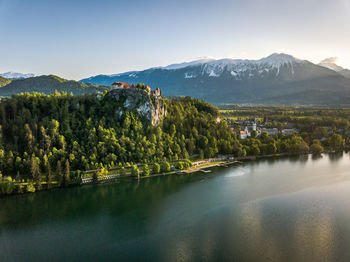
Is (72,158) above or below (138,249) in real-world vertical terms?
above

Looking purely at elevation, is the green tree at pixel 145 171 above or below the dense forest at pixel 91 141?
below

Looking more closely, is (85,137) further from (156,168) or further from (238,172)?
(238,172)

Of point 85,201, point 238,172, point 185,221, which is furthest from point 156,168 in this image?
point 185,221

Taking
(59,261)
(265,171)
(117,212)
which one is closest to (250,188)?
(265,171)

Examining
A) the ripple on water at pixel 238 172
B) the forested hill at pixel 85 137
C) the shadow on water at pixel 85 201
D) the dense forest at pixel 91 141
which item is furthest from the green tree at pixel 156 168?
the ripple on water at pixel 238 172

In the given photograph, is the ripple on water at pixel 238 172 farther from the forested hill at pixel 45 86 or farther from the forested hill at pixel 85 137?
the forested hill at pixel 45 86

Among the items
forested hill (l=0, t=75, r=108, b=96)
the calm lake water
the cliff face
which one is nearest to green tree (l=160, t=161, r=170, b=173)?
the calm lake water

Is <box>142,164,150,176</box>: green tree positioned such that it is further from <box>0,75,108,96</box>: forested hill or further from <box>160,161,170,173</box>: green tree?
<box>0,75,108,96</box>: forested hill

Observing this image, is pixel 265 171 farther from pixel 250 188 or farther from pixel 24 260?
pixel 24 260
